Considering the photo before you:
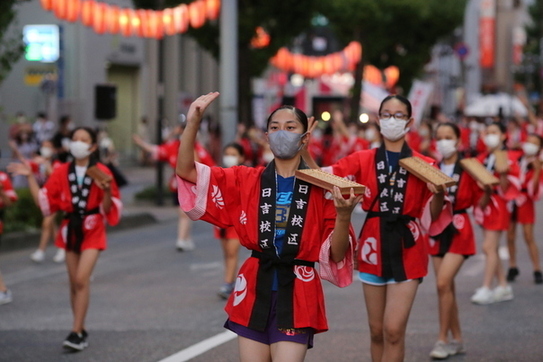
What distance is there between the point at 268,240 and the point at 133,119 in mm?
33480

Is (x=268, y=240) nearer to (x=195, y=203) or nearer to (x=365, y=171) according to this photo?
(x=195, y=203)

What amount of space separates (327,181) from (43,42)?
19640 mm

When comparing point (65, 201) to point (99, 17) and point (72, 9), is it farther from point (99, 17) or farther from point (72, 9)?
point (99, 17)

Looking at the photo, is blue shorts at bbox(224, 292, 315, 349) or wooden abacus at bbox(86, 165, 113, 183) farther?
wooden abacus at bbox(86, 165, 113, 183)

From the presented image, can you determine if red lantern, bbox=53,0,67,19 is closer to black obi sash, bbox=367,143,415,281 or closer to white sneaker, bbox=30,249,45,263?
white sneaker, bbox=30,249,45,263

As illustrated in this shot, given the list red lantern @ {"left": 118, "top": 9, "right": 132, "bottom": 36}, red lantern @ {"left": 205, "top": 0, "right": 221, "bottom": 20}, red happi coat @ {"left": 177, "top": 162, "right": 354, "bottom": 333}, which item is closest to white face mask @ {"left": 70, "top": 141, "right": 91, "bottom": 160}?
red happi coat @ {"left": 177, "top": 162, "right": 354, "bottom": 333}

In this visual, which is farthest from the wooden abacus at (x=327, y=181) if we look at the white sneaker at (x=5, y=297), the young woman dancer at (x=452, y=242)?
the white sneaker at (x=5, y=297)

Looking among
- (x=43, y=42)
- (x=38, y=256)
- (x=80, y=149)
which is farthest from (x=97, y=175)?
(x=43, y=42)

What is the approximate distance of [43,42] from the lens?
23.6m

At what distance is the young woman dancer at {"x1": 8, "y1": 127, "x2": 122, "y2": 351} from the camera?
8398 millimetres

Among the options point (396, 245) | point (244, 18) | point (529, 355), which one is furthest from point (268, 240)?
point (244, 18)

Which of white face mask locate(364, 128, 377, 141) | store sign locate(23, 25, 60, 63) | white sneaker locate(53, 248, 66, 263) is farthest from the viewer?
store sign locate(23, 25, 60, 63)

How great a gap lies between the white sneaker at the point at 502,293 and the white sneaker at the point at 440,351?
2738 mm

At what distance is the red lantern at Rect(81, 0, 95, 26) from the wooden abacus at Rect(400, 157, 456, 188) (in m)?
15.0
